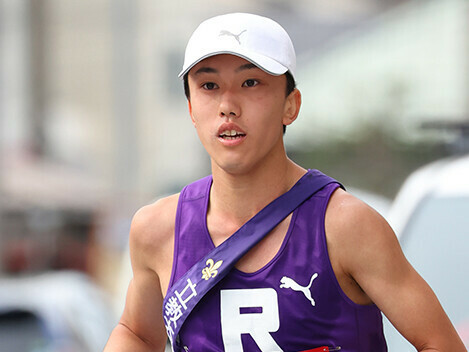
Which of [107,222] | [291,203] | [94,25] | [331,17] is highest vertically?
[94,25]

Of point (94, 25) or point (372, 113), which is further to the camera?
point (94, 25)

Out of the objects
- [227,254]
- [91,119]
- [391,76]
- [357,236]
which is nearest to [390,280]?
[357,236]

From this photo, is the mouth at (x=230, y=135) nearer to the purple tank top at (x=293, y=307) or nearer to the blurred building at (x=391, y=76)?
the purple tank top at (x=293, y=307)

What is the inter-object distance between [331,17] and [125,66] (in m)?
5.78

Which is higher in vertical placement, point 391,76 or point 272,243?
point 391,76

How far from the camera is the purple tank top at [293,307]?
2.10 meters

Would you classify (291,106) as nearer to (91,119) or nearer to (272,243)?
(272,243)

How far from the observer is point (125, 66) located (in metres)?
17.0

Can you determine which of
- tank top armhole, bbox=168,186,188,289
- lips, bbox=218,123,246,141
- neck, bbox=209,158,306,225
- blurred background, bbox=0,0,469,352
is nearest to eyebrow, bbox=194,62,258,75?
lips, bbox=218,123,246,141

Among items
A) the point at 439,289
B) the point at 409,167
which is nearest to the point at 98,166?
the point at 409,167

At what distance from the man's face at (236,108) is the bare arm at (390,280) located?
11.0 inches

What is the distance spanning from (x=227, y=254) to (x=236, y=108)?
0.35 meters

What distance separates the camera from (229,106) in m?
2.15

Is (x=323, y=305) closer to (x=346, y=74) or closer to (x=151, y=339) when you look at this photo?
(x=151, y=339)
